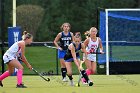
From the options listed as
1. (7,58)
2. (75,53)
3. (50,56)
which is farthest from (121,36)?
(50,56)

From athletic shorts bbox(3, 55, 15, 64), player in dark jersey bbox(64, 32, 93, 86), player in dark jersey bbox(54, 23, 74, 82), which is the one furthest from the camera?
player in dark jersey bbox(54, 23, 74, 82)

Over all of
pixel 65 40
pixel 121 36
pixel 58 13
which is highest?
pixel 58 13

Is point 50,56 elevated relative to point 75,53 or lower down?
lower down

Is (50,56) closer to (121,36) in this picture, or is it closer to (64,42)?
(121,36)

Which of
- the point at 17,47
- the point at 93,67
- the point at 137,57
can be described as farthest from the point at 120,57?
the point at 17,47

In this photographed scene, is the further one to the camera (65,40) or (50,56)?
(50,56)

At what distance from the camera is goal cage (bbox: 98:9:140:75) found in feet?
81.9

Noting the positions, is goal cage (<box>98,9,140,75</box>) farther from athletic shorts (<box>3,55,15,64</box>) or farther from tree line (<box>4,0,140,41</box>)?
tree line (<box>4,0,140,41</box>)

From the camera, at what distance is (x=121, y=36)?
2545 centimetres

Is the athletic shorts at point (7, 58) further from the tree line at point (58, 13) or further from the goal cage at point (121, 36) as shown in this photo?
the tree line at point (58, 13)

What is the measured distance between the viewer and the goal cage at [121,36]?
2497cm

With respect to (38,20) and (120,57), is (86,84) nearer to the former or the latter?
(120,57)

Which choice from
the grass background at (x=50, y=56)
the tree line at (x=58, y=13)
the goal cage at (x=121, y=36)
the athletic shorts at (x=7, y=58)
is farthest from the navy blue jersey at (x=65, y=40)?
the tree line at (x=58, y=13)

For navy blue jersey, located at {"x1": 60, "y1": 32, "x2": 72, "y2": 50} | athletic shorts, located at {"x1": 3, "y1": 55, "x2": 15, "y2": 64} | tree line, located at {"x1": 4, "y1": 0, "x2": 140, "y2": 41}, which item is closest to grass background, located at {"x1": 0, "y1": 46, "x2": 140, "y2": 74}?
navy blue jersey, located at {"x1": 60, "y1": 32, "x2": 72, "y2": 50}
